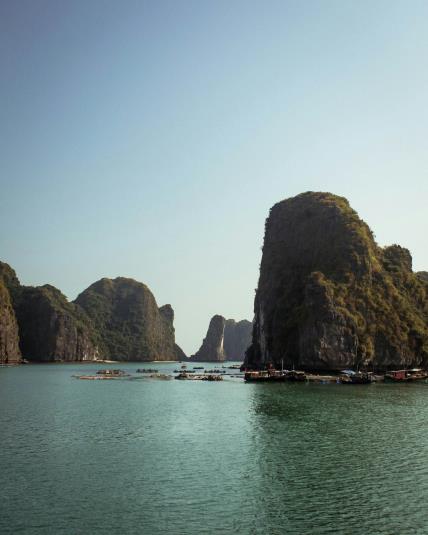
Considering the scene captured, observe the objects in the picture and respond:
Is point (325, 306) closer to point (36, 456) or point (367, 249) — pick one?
point (367, 249)

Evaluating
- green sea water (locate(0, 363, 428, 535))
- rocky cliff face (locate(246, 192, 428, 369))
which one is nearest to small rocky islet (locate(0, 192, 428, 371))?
rocky cliff face (locate(246, 192, 428, 369))

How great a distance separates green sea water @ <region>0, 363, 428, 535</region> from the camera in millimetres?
24219

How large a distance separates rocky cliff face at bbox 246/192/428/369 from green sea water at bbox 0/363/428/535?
62.2m

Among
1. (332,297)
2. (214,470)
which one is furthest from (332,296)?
(214,470)

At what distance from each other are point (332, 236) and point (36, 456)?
12623 centimetres

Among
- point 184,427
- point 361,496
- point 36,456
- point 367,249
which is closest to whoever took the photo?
point 361,496

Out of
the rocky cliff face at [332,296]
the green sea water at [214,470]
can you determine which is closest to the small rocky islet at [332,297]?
the rocky cliff face at [332,296]

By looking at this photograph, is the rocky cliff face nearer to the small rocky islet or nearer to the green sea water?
the small rocky islet

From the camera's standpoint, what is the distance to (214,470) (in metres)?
33.3

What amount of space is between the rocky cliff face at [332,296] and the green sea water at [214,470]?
204 feet

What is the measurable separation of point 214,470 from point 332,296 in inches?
3954

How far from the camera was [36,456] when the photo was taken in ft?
119

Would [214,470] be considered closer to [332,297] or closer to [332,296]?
[332,297]

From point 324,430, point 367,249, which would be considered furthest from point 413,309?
point 324,430
